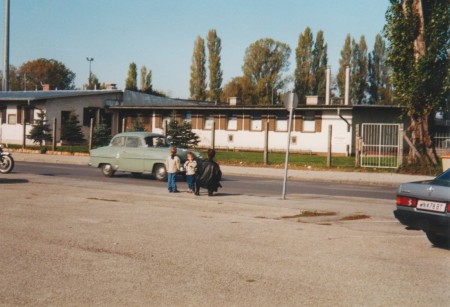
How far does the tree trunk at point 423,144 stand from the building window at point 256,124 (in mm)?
19849

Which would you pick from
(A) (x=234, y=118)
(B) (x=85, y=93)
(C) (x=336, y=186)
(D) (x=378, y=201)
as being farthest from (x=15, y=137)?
(D) (x=378, y=201)

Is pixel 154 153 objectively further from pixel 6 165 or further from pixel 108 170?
pixel 6 165

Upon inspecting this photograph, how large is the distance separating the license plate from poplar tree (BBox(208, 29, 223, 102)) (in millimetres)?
66612

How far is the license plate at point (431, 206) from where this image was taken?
8.18 metres

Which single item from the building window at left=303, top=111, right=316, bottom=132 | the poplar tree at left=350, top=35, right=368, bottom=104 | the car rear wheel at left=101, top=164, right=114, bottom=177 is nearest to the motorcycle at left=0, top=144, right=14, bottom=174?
the car rear wheel at left=101, top=164, right=114, bottom=177

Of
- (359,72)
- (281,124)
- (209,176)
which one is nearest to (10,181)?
(209,176)

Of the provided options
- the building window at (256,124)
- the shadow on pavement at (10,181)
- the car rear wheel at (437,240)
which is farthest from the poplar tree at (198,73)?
the car rear wheel at (437,240)

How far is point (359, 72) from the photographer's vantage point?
77.3 m

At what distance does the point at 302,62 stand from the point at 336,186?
53.0 meters

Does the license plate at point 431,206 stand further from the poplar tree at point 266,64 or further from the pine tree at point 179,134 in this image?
the poplar tree at point 266,64

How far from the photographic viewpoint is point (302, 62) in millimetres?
72438

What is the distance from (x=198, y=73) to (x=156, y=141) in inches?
2209

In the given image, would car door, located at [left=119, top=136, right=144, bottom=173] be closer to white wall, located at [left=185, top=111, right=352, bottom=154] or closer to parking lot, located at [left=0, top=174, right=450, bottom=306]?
parking lot, located at [left=0, top=174, right=450, bottom=306]

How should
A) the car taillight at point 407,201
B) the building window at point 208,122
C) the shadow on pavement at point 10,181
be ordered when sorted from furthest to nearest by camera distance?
1. the building window at point 208,122
2. the shadow on pavement at point 10,181
3. the car taillight at point 407,201
